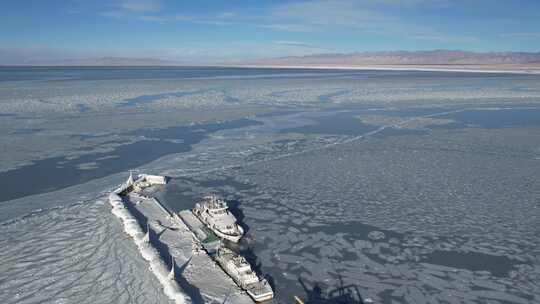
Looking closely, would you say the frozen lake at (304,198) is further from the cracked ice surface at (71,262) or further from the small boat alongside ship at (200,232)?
the small boat alongside ship at (200,232)

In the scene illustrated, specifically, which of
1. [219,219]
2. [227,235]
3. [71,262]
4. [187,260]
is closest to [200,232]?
[219,219]

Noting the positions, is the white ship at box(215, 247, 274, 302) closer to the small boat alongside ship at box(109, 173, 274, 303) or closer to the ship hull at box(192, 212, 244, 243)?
the small boat alongside ship at box(109, 173, 274, 303)

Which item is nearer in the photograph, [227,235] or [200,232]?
[227,235]

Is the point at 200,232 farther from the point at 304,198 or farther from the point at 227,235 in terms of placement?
the point at 304,198

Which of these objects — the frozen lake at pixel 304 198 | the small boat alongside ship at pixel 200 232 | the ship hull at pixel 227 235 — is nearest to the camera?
the small boat alongside ship at pixel 200 232

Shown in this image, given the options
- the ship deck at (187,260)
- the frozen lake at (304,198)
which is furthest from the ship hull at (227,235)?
the ship deck at (187,260)

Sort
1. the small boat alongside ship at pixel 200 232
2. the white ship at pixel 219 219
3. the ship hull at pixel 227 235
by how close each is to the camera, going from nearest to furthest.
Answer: the small boat alongside ship at pixel 200 232, the ship hull at pixel 227 235, the white ship at pixel 219 219
